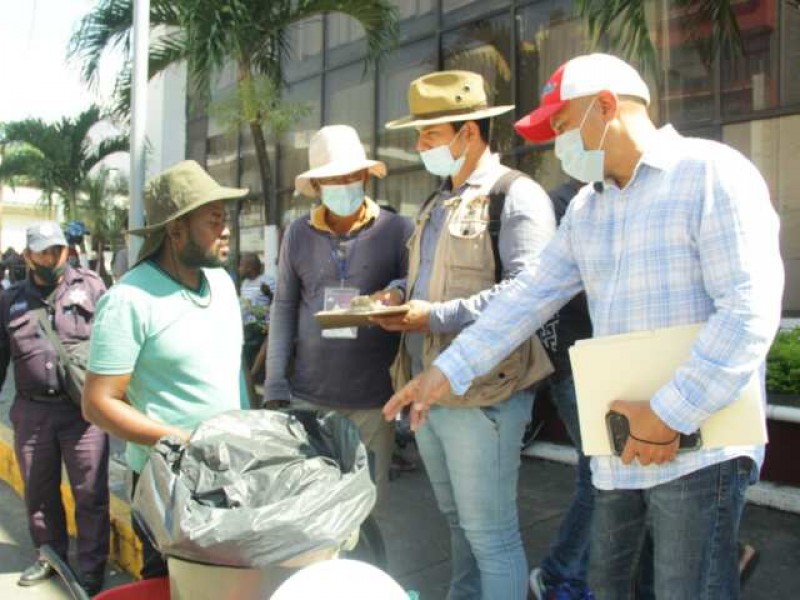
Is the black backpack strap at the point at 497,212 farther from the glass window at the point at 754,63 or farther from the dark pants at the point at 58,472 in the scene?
the glass window at the point at 754,63

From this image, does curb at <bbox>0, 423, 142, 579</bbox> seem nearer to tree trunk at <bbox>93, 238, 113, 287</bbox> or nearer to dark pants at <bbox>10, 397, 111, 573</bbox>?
dark pants at <bbox>10, 397, 111, 573</bbox>

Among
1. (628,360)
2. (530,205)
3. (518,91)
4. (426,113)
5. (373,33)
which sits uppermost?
(373,33)

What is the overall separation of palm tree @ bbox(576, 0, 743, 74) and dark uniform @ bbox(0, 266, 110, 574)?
13.0 ft

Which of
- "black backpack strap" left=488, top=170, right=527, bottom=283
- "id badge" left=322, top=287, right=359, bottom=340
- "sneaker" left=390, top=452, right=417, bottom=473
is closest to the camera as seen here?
"black backpack strap" left=488, top=170, right=527, bottom=283

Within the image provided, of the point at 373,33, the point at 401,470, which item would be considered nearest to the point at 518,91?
the point at 373,33

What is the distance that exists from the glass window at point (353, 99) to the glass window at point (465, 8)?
1445 millimetres

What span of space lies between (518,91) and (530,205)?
636cm

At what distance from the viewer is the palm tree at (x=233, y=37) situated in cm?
715

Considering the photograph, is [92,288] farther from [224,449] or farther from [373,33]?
[373,33]

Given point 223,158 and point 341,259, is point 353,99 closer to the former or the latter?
point 223,158

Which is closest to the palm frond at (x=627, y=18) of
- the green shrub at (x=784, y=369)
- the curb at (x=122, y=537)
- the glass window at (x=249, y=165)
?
the green shrub at (x=784, y=369)

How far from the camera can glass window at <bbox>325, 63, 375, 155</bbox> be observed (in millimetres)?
10062

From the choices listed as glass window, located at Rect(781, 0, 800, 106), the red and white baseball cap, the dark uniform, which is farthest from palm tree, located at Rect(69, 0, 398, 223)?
the red and white baseball cap

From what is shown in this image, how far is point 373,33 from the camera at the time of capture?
8.05 meters
